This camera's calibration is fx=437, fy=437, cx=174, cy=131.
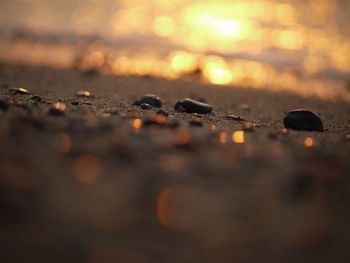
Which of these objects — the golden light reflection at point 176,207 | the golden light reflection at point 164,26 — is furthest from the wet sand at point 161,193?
the golden light reflection at point 164,26

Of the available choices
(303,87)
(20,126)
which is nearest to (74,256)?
(20,126)

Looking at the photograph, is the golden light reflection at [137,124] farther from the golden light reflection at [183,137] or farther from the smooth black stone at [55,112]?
the smooth black stone at [55,112]

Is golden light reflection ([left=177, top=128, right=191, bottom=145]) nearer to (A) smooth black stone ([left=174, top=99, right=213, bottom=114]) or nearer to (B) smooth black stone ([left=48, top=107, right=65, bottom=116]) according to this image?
(B) smooth black stone ([left=48, top=107, right=65, bottom=116])

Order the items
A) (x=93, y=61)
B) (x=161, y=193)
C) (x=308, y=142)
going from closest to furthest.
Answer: (x=161, y=193), (x=308, y=142), (x=93, y=61)

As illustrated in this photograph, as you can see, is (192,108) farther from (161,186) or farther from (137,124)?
(161,186)

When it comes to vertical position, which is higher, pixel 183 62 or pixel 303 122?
pixel 183 62

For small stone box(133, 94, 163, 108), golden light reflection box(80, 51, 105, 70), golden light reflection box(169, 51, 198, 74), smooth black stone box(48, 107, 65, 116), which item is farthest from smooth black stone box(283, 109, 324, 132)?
golden light reflection box(169, 51, 198, 74)

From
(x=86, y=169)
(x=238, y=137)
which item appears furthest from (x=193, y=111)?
(x=86, y=169)
